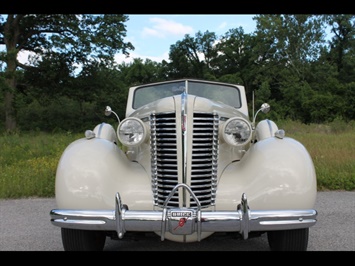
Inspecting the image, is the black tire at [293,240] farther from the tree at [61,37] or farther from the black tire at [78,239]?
the tree at [61,37]

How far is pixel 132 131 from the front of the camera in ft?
12.0

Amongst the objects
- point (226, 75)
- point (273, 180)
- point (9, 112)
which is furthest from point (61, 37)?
point (273, 180)

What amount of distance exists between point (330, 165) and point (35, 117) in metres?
23.5

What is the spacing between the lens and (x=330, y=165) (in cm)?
831

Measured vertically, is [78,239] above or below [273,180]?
below

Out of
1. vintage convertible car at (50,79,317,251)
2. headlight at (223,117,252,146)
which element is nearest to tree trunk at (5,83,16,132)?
vintage convertible car at (50,79,317,251)

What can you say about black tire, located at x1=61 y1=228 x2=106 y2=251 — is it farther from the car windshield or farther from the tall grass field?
the tall grass field

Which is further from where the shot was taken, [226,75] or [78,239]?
[226,75]

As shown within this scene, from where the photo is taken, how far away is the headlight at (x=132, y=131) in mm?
3613

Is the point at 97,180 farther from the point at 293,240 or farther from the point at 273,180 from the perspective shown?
the point at 293,240

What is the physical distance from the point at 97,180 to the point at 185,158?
31.0 inches

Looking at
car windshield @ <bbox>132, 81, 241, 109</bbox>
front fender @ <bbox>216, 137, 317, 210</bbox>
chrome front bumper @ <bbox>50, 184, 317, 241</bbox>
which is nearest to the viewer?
chrome front bumper @ <bbox>50, 184, 317, 241</bbox>

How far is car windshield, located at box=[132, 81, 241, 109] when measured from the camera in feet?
15.5

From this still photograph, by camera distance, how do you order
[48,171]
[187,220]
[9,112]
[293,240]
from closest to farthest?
[187,220] < [293,240] < [48,171] < [9,112]
